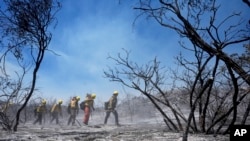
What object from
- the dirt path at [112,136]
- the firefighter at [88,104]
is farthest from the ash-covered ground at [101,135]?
the firefighter at [88,104]

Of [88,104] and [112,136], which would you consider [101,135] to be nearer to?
[112,136]

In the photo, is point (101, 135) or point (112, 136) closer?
point (112, 136)

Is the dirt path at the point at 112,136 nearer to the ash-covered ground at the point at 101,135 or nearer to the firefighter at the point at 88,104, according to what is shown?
the ash-covered ground at the point at 101,135

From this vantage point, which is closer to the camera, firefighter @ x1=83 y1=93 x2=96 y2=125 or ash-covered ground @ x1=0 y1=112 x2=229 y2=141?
ash-covered ground @ x1=0 y1=112 x2=229 y2=141

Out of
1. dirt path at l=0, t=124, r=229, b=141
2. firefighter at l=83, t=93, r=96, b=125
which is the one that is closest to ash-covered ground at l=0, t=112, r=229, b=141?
dirt path at l=0, t=124, r=229, b=141

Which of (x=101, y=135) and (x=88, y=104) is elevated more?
(x=88, y=104)

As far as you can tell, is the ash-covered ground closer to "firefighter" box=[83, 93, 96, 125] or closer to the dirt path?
the dirt path

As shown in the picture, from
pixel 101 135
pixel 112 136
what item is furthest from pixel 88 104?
pixel 112 136

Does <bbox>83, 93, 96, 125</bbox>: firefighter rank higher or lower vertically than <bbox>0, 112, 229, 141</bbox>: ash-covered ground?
higher

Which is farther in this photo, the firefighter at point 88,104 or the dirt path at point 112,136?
the firefighter at point 88,104

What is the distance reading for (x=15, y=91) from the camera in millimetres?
10484

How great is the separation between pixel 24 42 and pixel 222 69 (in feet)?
22.3

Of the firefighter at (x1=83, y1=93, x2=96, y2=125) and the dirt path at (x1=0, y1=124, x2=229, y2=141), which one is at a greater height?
the firefighter at (x1=83, y1=93, x2=96, y2=125)

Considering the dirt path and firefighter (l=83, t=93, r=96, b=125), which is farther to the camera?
firefighter (l=83, t=93, r=96, b=125)
